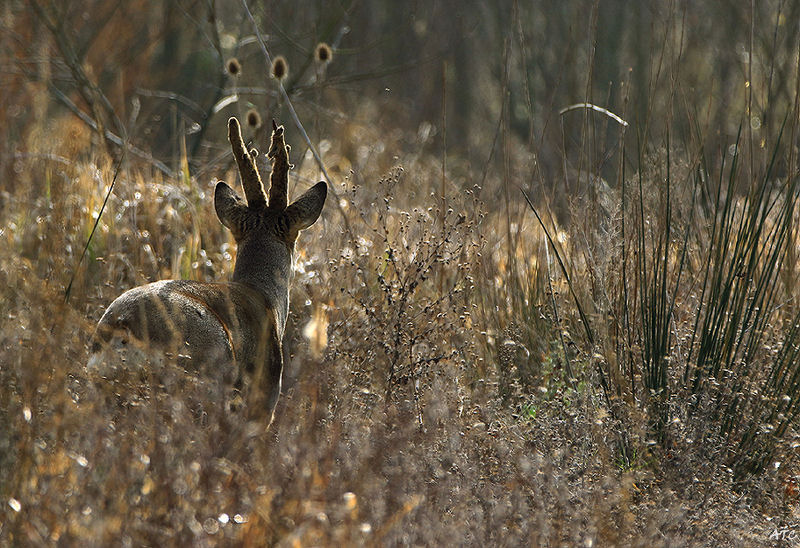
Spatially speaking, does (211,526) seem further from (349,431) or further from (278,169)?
(278,169)

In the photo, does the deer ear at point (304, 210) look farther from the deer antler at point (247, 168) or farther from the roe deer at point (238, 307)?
the deer antler at point (247, 168)

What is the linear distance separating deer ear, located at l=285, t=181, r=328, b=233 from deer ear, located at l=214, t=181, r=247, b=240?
23cm

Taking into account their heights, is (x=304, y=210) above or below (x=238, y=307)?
above

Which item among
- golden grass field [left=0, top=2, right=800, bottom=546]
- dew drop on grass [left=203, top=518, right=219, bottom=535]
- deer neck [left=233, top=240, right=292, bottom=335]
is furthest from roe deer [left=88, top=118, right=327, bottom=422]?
dew drop on grass [left=203, top=518, right=219, bottom=535]

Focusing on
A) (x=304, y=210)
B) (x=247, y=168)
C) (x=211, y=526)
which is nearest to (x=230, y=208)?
(x=247, y=168)

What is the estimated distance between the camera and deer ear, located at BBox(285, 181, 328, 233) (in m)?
5.61

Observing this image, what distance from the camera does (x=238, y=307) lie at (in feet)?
15.7

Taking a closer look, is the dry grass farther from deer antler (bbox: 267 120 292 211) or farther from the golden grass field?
deer antler (bbox: 267 120 292 211)

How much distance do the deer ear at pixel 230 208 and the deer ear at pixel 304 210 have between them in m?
0.23

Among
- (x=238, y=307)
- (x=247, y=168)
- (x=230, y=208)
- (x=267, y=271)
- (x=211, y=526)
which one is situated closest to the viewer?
(x=211, y=526)

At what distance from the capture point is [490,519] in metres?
3.56

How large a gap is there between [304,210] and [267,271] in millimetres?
386

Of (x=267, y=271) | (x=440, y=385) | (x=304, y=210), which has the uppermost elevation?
(x=304, y=210)

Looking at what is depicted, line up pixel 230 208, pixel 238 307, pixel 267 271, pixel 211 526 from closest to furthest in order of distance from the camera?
1. pixel 211 526
2. pixel 238 307
3. pixel 267 271
4. pixel 230 208
